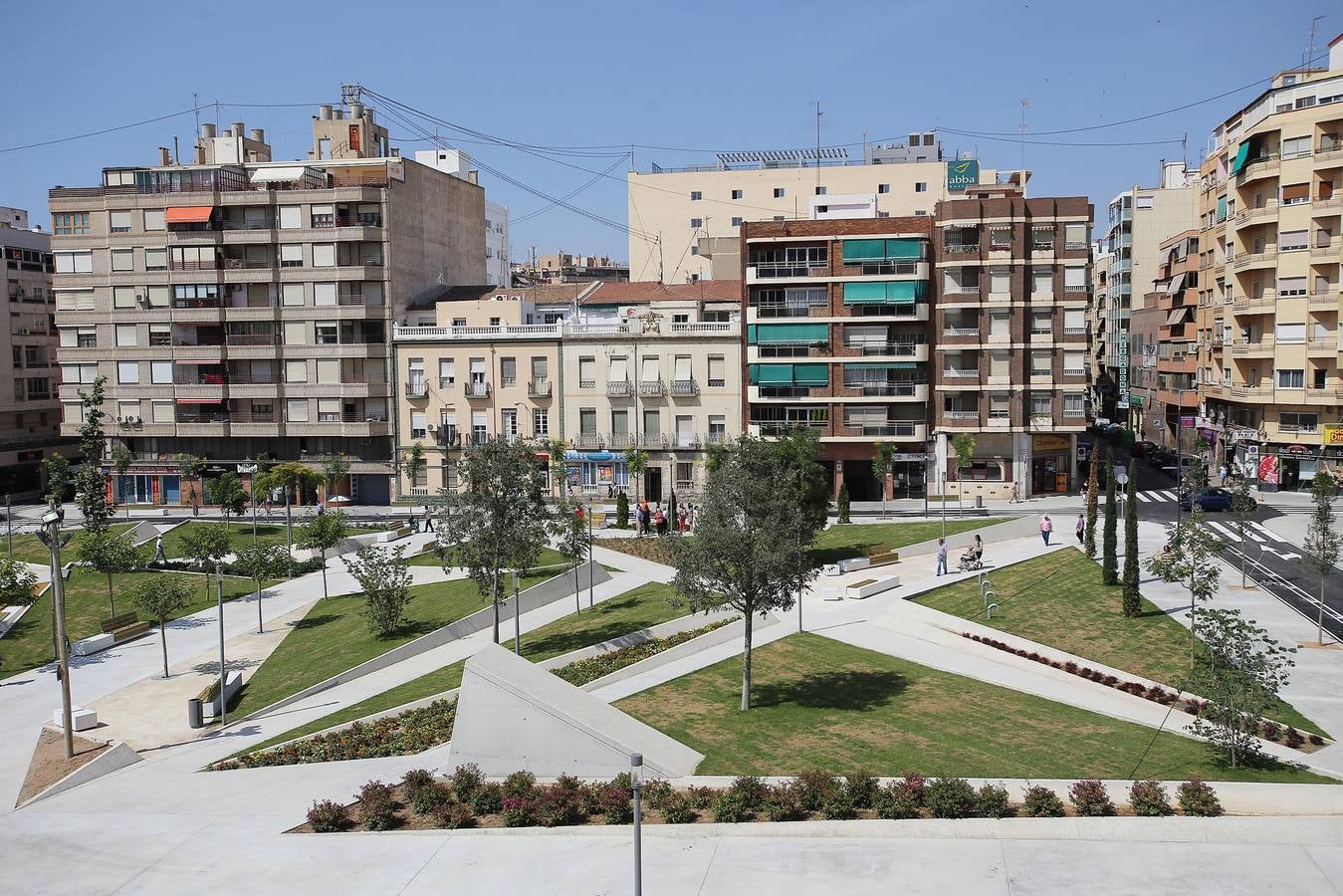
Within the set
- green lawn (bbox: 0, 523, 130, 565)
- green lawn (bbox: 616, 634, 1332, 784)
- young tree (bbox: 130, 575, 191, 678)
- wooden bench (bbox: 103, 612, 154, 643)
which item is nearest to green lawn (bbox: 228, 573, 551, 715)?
young tree (bbox: 130, 575, 191, 678)

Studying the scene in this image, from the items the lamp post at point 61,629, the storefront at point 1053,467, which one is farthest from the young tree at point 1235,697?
the storefront at point 1053,467

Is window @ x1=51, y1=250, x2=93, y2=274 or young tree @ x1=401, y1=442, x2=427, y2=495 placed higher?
window @ x1=51, y1=250, x2=93, y2=274

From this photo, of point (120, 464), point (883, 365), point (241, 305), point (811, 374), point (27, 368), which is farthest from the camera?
point (27, 368)

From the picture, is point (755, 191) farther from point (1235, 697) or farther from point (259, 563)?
point (1235, 697)

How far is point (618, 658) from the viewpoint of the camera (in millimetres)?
33094

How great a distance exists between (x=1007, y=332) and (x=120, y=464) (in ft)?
181

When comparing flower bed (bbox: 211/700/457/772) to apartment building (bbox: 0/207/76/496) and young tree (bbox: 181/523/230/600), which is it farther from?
apartment building (bbox: 0/207/76/496)

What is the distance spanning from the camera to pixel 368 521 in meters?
64.7

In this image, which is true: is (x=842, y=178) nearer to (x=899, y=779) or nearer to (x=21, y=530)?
(x=21, y=530)

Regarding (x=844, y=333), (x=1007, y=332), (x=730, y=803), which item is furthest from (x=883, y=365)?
(x=730, y=803)

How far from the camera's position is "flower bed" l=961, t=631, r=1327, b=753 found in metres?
25.7

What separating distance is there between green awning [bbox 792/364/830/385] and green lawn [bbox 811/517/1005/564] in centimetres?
1289

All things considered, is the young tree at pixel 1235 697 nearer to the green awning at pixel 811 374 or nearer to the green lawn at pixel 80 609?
the green lawn at pixel 80 609

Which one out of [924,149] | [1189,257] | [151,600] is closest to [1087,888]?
[151,600]
